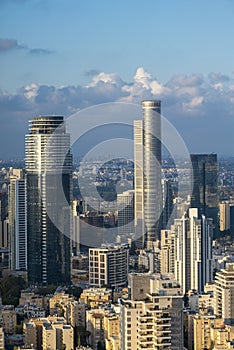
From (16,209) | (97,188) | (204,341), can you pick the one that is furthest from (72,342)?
(16,209)

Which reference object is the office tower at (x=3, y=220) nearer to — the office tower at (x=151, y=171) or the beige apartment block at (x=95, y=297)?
the office tower at (x=151, y=171)

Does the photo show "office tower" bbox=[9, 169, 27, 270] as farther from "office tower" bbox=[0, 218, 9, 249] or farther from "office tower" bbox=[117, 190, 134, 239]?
"office tower" bbox=[117, 190, 134, 239]

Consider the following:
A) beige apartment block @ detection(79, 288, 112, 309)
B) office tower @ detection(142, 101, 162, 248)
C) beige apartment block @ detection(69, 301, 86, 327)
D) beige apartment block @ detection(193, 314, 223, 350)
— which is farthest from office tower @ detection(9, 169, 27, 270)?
beige apartment block @ detection(193, 314, 223, 350)

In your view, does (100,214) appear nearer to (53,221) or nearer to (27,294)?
(53,221)

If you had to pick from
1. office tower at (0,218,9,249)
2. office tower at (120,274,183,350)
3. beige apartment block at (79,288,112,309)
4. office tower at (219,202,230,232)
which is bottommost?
beige apartment block at (79,288,112,309)

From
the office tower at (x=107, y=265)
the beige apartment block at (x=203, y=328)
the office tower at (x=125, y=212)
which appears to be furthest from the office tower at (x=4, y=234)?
the beige apartment block at (x=203, y=328)

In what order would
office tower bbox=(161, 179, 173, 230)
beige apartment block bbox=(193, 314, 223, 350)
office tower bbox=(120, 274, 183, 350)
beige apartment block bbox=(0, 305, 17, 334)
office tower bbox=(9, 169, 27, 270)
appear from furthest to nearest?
1. office tower bbox=(9, 169, 27, 270)
2. office tower bbox=(161, 179, 173, 230)
3. beige apartment block bbox=(0, 305, 17, 334)
4. beige apartment block bbox=(193, 314, 223, 350)
5. office tower bbox=(120, 274, 183, 350)

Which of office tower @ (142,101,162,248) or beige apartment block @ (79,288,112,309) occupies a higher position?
office tower @ (142,101,162,248)
